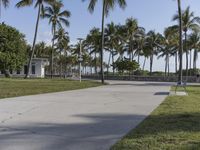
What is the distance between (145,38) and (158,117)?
72276 mm

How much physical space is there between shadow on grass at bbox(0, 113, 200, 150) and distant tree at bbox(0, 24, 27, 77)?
1835 inches

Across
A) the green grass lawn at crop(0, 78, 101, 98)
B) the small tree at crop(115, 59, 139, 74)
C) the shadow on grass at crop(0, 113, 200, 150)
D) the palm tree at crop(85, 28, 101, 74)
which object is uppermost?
the palm tree at crop(85, 28, 101, 74)

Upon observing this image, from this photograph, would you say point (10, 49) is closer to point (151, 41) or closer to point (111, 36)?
point (111, 36)

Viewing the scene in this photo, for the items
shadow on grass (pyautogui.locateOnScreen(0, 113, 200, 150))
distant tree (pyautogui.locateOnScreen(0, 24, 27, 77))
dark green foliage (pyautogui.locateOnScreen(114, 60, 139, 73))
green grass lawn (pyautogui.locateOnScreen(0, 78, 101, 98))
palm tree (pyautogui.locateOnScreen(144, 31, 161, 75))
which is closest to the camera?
shadow on grass (pyautogui.locateOnScreen(0, 113, 200, 150))

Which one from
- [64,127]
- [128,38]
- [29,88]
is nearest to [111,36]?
[128,38]

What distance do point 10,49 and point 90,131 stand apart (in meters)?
50.8

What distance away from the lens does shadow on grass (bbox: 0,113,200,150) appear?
730 centimetres

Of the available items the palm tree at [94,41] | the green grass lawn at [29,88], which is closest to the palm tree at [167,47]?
the palm tree at [94,41]

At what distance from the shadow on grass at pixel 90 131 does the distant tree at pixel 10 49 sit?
4662cm

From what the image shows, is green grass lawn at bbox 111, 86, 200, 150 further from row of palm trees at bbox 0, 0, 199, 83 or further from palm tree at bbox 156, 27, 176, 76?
palm tree at bbox 156, 27, 176, 76

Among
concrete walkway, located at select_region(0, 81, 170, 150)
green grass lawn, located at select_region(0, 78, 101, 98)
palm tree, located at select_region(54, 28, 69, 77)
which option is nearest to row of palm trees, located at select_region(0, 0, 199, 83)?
palm tree, located at select_region(54, 28, 69, 77)

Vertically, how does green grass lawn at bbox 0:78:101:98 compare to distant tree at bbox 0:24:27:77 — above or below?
below

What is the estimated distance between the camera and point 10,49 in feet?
189

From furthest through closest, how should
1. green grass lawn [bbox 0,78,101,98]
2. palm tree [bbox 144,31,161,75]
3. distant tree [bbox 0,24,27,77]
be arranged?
palm tree [bbox 144,31,161,75] → distant tree [bbox 0,24,27,77] → green grass lawn [bbox 0,78,101,98]
